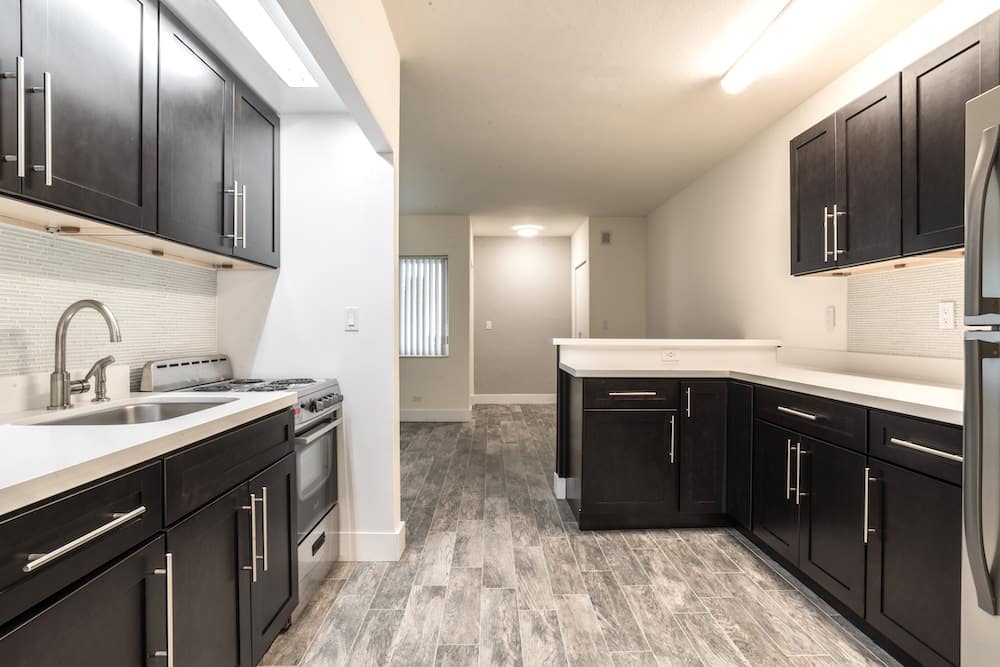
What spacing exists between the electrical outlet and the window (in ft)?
16.1

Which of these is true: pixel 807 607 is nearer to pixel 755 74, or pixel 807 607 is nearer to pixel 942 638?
pixel 942 638

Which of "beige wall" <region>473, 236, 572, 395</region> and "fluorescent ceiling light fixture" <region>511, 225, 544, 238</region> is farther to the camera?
"beige wall" <region>473, 236, 572, 395</region>

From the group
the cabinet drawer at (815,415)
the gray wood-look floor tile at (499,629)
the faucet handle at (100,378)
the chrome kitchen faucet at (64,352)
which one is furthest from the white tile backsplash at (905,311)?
the faucet handle at (100,378)

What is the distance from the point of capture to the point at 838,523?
1.92 meters

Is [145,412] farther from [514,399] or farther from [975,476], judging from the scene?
[514,399]

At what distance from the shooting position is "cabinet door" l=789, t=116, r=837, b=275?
2342mm

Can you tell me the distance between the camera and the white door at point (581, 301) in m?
6.46

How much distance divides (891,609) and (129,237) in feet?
9.36

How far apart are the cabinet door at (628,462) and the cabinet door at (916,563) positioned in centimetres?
114

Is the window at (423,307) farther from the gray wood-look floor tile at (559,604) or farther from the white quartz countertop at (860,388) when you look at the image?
the white quartz countertop at (860,388)

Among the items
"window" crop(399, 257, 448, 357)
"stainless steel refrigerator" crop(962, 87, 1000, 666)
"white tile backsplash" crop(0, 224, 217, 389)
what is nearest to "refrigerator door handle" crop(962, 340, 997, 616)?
"stainless steel refrigerator" crop(962, 87, 1000, 666)

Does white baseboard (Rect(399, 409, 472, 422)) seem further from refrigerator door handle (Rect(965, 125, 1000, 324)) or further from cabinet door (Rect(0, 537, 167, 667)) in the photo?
refrigerator door handle (Rect(965, 125, 1000, 324))

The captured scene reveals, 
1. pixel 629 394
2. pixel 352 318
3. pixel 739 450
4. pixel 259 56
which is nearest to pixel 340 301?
pixel 352 318

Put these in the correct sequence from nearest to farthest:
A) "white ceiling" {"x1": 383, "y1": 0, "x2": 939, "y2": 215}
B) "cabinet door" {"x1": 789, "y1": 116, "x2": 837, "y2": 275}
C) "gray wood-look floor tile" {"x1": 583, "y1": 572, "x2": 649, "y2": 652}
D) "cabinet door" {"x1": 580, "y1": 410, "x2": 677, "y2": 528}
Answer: "gray wood-look floor tile" {"x1": 583, "y1": 572, "x2": 649, "y2": 652}
"white ceiling" {"x1": 383, "y1": 0, "x2": 939, "y2": 215}
"cabinet door" {"x1": 789, "y1": 116, "x2": 837, "y2": 275}
"cabinet door" {"x1": 580, "y1": 410, "x2": 677, "y2": 528}
